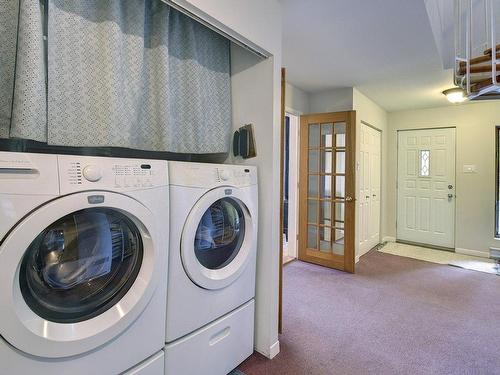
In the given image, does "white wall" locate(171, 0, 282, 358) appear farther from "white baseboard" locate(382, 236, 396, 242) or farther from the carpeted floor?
"white baseboard" locate(382, 236, 396, 242)

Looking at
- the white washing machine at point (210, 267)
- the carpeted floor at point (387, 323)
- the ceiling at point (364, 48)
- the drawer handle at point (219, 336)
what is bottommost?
the carpeted floor at point (387, 323)

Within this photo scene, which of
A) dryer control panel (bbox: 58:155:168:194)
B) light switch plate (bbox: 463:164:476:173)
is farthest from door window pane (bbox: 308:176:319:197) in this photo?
dryer control panel (bbox: 58:155:168:194)

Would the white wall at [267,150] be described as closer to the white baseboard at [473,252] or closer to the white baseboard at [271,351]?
the white baseboard at [271,351]

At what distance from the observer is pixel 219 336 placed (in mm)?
1553

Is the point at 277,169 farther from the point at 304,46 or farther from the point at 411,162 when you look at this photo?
the point at 411,162

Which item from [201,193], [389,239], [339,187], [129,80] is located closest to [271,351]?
[201,193]

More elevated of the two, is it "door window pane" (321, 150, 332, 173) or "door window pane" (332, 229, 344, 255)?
"door window pane" (321, 150, 332, 173)

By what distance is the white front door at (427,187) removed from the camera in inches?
171

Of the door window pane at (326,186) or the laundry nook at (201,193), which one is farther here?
the door window pane at (326,186)

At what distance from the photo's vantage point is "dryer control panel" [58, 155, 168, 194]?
0.94 meters

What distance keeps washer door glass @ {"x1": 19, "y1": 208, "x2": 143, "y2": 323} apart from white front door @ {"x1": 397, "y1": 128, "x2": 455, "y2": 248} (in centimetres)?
474

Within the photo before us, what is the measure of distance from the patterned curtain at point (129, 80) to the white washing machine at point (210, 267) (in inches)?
13.4

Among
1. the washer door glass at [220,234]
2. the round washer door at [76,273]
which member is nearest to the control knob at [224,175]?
the washer door glass at [220,234]

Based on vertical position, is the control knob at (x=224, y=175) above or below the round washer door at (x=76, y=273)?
above
